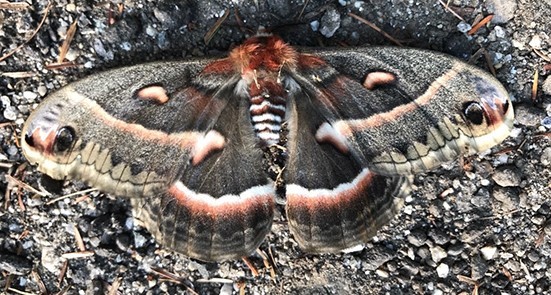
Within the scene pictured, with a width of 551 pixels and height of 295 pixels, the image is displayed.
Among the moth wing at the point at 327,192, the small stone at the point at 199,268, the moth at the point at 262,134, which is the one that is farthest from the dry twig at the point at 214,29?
the small stone at the point at 199,268

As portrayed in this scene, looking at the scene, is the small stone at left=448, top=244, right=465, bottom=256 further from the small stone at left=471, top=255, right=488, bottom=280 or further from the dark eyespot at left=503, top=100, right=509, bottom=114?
the dark eyespot at left=503, top=100, right=509, bottom=114

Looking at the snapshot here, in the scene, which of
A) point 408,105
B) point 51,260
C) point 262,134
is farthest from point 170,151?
point 408,105

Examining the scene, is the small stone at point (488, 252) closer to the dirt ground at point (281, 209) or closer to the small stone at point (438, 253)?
the dirt ground at point (281, 209)

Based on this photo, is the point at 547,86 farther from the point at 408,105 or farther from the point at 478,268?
the point at 478,268

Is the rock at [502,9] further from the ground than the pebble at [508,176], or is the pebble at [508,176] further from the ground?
the rock at [502,9]

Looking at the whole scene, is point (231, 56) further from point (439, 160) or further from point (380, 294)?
point (380, 294)

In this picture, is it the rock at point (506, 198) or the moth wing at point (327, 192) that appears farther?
the rock at point (506, 198)

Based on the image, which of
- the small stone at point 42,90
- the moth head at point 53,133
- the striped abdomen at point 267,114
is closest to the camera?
the moth head at point 53,133
